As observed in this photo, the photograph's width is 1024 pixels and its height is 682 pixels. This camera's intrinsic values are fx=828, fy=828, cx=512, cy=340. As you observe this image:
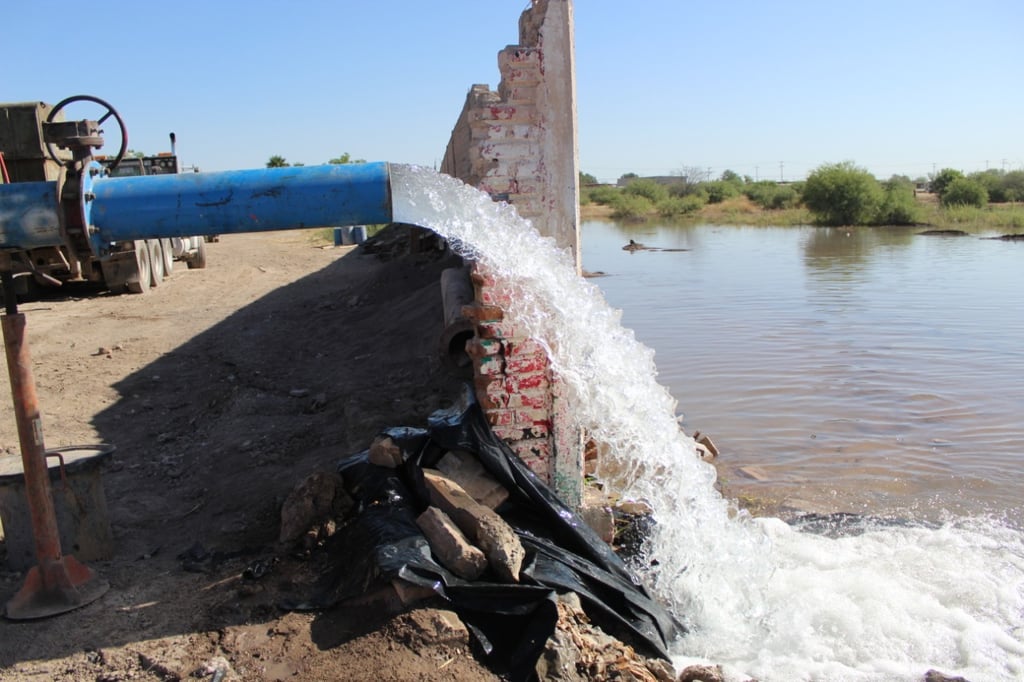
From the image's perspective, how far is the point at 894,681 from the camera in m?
3.71

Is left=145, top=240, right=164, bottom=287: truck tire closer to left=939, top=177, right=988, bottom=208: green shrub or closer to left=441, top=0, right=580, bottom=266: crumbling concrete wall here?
left=441, top=0, right=580, bottom=266: crumbling concrete wall

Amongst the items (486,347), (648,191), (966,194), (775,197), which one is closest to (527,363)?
(486,347)

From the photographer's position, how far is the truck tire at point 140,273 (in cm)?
1291

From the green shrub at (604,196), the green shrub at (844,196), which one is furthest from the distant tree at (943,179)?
the green shrub at (604,196)

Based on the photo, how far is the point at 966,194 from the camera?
43.9m

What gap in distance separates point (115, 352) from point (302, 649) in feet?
21.4

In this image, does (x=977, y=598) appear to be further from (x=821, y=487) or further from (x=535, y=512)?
(x=535, y=512)

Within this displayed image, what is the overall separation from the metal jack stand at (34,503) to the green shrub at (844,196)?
135 feet

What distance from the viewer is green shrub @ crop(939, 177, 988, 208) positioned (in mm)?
43500

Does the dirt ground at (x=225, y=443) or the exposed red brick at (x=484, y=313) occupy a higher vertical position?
the exposed red brick at (x=484, y=313)

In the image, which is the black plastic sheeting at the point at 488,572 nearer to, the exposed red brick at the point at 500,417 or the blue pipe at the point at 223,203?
the exposed red brick at the point at 500,417

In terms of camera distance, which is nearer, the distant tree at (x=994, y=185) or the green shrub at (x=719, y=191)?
the distant tree at (x=994, y=185)

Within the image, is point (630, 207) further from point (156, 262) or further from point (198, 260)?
point (156, 262)

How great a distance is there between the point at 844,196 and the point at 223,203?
42.3 m
